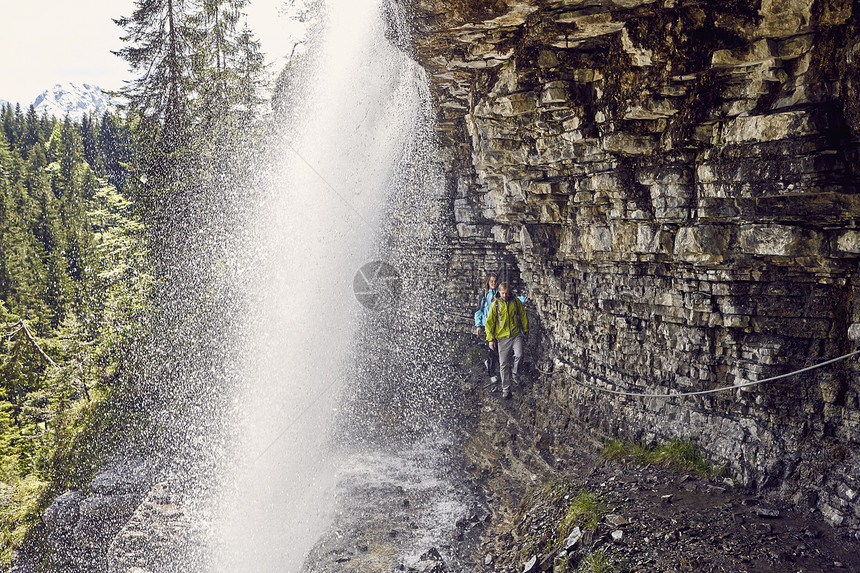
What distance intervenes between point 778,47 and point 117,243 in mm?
20344

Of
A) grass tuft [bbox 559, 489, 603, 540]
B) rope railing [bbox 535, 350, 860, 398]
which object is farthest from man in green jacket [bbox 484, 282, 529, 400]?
grass tuft [bbox 559, 489, 603, 540]

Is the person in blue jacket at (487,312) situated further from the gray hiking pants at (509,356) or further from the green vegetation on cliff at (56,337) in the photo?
the green vegetation on cliff at (56,337)

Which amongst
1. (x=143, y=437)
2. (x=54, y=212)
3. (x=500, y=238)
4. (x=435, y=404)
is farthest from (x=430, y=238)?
(x=54, y=212)

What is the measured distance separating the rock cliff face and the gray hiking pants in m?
1.66

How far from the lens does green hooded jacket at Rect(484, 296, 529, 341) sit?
12.6 m

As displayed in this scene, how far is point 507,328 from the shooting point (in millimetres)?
12672

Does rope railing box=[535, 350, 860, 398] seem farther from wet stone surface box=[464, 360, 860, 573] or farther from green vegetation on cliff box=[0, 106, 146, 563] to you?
green vegetation on cliff box=[0, 106, 146, 563]

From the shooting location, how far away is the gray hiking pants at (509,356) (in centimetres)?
1291

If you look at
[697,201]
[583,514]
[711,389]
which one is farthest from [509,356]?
[697,201]

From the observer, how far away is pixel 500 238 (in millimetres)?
14453

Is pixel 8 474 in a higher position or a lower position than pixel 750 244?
lower

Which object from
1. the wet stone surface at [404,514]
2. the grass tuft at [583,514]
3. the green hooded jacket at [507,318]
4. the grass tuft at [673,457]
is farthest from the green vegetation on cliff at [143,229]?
the grass tuft at [673,457]

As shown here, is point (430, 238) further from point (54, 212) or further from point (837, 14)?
point (54, 212)

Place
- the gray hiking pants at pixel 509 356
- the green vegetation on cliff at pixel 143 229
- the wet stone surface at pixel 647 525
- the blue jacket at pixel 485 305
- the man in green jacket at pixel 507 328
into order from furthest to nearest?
the green vegetation on cliff at pixel 143 229, the blue jacket at pixel 485 305, the gray hiking pants at pixel 509 356, the man in green jacket at pixel 507 328, the wet stone surface at pixel 647 525
